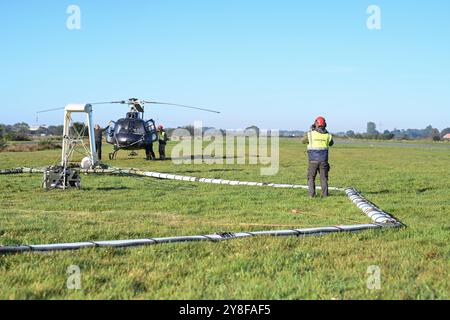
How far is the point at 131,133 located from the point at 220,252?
2158 centimetres

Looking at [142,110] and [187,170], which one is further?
[142,110]

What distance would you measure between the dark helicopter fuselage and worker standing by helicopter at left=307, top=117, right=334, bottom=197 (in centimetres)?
1520

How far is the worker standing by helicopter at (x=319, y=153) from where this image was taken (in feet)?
44.3

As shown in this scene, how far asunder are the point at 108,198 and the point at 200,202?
2.34 meters

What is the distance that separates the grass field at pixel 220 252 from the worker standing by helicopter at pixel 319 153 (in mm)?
517

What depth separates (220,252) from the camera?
651 centimetres

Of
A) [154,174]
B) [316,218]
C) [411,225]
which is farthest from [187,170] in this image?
[411,225]
